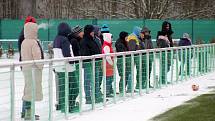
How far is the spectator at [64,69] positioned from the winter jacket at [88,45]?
0.87 metres

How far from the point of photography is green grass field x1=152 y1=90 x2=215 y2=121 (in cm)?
938

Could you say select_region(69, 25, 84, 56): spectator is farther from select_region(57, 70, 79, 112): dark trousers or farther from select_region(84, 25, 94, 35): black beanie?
select_region(57, 70, 79, 112): dark trousers

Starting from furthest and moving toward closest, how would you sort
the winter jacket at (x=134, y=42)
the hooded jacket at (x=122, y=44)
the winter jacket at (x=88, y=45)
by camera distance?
the winter jacket at (x=134, y=42) → the hooded jacket at (x=122, y=44) → the winter jacket at (x=88, y=45)

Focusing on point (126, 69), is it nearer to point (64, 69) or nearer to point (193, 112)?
point (193, 112)

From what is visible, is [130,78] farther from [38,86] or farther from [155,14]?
[155,14]

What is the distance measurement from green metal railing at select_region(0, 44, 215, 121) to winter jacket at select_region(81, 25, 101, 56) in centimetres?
44

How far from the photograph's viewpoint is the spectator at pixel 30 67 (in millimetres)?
8859

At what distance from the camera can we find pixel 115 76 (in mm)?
11898

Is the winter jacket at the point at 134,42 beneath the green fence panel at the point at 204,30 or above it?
beneath

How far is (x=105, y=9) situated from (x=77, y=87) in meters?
35.0

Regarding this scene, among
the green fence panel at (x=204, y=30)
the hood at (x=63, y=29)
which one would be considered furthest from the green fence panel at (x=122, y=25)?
the hood at (x=63, y=29)

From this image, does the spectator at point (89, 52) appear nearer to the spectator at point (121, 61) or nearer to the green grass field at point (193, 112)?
the spectator at point (121, 61)

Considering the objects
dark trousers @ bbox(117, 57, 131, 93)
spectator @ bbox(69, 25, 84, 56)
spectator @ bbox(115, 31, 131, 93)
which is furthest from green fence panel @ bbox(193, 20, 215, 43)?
spectator @ bbox(69, 25, 84, 56)

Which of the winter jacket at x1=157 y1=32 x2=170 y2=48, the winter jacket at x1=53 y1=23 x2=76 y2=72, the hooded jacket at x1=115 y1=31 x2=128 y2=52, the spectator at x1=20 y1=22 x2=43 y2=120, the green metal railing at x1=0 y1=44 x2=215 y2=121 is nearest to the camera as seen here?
the green metal railing at x1=0 y1=44 x2=215 y2=121
